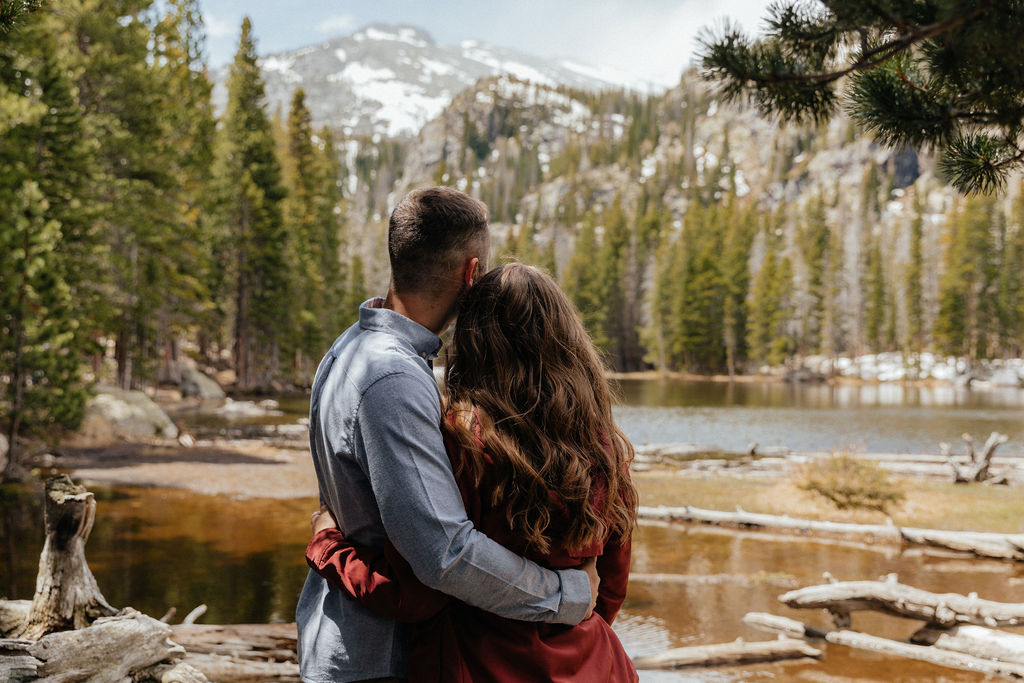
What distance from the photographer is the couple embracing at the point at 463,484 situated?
1.68m

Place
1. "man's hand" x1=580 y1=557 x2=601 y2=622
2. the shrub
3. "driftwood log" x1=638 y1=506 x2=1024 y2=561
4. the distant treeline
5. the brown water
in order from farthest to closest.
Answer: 1. the distant treeline
2. the shrub
3. "driftwood log" x1=638 y1=506 x2=1024 y2=561
4. the brown water
5. "man's hand" x1=580 y1=557 x2=601 y2=622

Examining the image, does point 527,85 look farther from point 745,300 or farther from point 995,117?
point 995,117

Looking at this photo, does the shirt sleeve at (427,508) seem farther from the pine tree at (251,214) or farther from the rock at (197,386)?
the pine tree at (251,214)

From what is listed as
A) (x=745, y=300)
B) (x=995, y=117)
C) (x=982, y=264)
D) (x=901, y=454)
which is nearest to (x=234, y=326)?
(x=901, y=454)

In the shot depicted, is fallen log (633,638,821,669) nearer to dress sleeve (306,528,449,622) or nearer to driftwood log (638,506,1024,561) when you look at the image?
dress sleeve (306,528,449,622)

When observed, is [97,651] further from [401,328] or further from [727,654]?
[727,654]

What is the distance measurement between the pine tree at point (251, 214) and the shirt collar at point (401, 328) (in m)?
35.0

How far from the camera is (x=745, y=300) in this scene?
63625 millimetres

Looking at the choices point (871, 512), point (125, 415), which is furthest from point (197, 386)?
point (871, 512)

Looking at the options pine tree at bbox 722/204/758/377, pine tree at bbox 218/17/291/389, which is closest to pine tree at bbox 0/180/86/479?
pine tree at bbox 218/17/291/389

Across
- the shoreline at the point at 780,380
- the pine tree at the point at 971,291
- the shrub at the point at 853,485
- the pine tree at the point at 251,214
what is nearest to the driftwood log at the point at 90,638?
the shrub at the point at 853,485

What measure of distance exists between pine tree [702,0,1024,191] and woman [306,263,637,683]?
4.31ft

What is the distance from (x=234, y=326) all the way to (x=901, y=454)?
1176 inches

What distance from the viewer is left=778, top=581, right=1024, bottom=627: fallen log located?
5930mm
